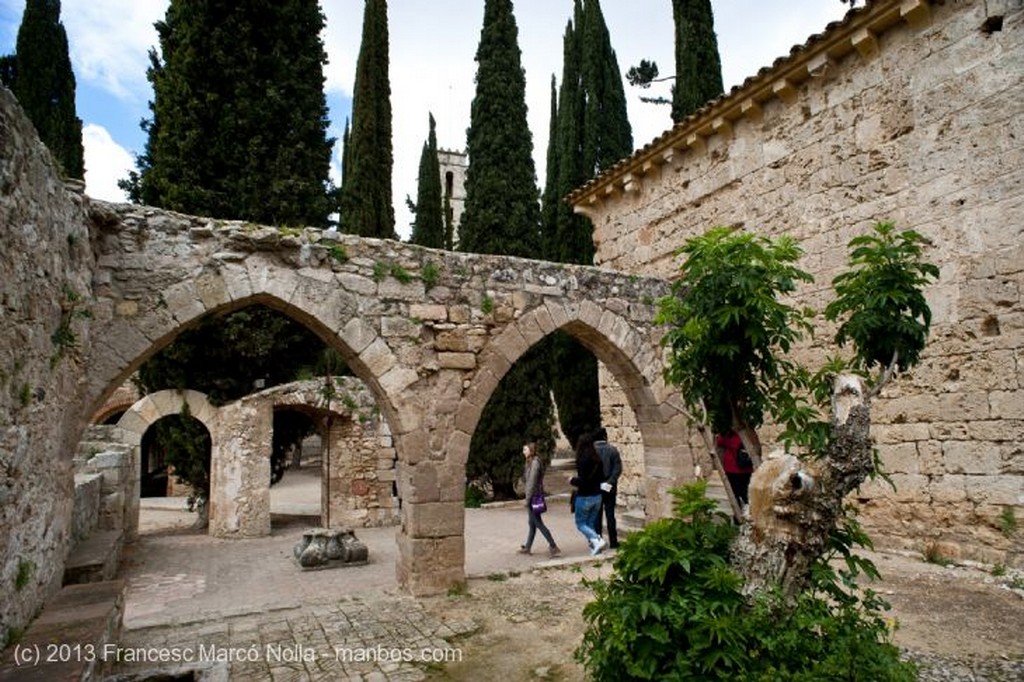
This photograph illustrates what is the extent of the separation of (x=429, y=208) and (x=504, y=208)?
18.4ft

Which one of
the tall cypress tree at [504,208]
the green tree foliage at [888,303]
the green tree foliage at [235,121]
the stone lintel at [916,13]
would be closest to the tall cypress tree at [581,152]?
the tall cypress tree at [504,208]

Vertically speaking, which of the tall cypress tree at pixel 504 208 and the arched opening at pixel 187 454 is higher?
the tall cypress tree at pixel 504 208

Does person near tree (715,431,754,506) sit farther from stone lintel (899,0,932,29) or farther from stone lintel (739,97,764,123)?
stone lintel (899,0,932,29)

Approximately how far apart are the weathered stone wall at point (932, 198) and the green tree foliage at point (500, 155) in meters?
6.99

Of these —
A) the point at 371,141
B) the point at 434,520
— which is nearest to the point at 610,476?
the point at 434,520

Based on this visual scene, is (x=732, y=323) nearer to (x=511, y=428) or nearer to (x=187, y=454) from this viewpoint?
(x=187, y=454)

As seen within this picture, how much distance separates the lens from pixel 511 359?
6430mm

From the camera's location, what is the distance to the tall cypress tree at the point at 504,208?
1373cm

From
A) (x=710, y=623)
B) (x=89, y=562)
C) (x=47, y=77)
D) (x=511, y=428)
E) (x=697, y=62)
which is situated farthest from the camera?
A: (x=47, y=77)

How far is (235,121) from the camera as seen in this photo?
36.6ft

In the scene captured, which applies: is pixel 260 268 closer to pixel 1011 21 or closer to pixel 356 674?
pixel 356 674

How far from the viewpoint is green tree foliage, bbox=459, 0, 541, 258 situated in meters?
14.4

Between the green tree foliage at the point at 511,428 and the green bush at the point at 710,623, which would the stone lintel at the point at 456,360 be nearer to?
the green bush at the point at 710,623

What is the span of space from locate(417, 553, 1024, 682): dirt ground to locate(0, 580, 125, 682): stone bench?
74.9 inches
